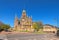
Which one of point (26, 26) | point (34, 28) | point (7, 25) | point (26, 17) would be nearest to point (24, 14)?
point (26, 17)

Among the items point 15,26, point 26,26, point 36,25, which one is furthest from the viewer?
A: point 15,26

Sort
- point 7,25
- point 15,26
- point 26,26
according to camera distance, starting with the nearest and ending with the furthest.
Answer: point 7,25, point 26,26, point 15,26

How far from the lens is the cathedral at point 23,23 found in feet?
496

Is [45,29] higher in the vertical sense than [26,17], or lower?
lower

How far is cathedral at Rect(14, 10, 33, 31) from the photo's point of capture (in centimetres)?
15105

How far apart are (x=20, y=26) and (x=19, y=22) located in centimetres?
747

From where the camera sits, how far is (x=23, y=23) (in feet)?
511

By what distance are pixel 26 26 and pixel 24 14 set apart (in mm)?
13148

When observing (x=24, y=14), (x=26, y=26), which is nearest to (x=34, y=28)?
(x=26, y=26)

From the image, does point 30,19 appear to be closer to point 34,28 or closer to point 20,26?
point 20,26

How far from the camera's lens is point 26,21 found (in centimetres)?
15475

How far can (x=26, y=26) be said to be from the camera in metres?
151

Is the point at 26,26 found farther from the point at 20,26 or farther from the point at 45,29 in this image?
the point at 45,29

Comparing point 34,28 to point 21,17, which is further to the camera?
point 21,17
